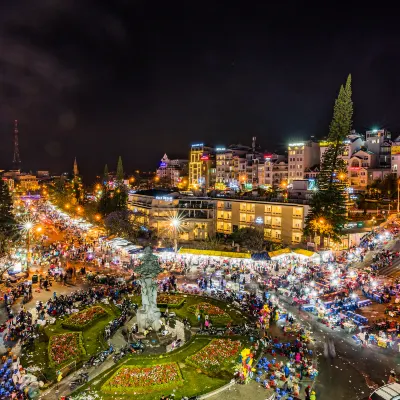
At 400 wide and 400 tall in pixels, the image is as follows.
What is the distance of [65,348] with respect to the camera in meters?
19.2

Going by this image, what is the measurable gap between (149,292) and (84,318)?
5.39 m

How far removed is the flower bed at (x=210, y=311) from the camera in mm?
23703

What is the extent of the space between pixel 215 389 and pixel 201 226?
43014 mm

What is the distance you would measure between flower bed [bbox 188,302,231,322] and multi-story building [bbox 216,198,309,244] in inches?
1076

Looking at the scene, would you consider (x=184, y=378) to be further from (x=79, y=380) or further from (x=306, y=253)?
(x=306, y=253)

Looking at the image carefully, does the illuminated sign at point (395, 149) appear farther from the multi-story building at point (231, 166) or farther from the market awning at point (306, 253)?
the market awning at point (306, 253)

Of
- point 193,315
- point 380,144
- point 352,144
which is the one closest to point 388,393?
point 193,315

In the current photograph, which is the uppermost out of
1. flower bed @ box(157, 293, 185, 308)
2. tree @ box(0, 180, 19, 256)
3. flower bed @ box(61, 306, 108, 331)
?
tree @ box(0, 180, 19, 256)

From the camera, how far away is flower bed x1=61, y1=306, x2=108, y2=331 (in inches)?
872

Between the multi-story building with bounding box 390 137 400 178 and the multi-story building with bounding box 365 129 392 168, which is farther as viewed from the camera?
the multi-story building with bounding box 365 129 392 168

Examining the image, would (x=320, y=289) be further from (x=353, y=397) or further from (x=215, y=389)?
(x=215, y=389)

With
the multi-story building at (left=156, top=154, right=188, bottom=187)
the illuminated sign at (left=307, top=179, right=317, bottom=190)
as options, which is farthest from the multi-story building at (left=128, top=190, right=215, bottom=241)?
the multi-story building at (left=156, top=154, right=188, bottom=187)

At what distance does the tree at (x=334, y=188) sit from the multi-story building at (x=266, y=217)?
12.1 ft

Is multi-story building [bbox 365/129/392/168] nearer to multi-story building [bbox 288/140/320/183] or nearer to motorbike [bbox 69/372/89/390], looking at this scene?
multi-story building [bbox 288/140/320/183]
